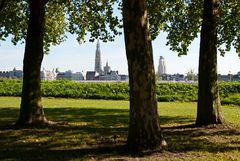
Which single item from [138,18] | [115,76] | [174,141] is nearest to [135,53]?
[138,18]

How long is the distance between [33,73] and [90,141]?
5367mm

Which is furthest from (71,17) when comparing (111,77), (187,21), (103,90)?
(111,77)

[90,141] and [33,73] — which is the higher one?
[33,73]

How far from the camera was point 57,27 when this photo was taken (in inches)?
1087

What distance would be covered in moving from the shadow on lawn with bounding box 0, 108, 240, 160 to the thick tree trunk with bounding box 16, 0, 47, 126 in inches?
39.3

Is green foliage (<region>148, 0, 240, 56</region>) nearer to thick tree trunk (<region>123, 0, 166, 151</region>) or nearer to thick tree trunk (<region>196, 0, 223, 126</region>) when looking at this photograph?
thick tree trunk (<region>196, 0, 223, 126</region>)

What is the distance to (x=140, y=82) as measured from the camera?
1257 centimetres

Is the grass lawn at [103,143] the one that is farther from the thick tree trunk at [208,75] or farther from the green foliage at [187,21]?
the green foliage at [187,21]

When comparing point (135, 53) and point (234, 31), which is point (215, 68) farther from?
point (135, 53)

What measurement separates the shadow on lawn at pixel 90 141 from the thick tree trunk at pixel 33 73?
998mm

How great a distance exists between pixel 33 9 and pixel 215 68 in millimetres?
8011

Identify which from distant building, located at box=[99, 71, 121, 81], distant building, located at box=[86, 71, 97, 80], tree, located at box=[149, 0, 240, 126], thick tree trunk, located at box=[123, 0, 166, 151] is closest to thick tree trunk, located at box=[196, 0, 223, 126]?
tree, located at box=[149, 0, 240, 126]

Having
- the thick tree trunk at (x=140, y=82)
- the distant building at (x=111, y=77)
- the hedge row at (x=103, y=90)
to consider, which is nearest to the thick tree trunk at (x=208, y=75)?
the thick tree trunk at (x=140, y=82)

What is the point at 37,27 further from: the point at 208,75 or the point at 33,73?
the point at 208,75
